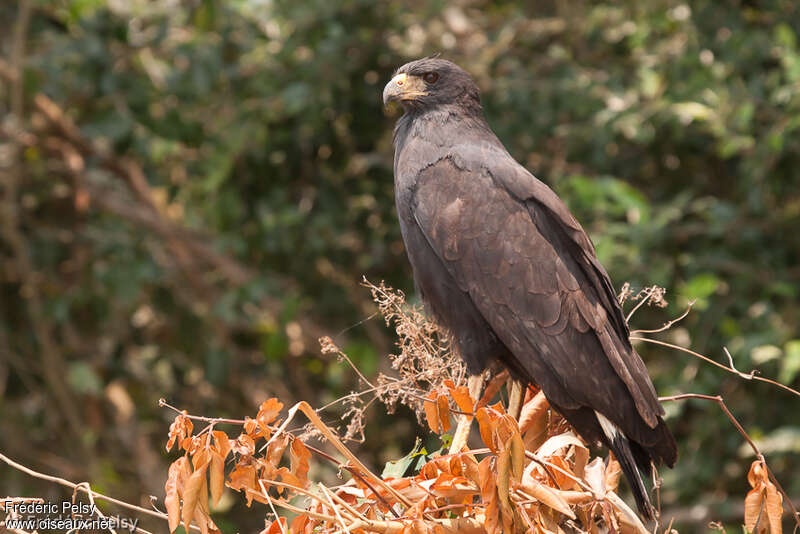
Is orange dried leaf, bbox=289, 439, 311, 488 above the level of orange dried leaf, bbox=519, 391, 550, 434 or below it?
above

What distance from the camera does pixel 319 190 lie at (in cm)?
507

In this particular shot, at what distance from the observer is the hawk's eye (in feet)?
10.1

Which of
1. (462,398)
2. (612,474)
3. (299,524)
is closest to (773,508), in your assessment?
(612,474)

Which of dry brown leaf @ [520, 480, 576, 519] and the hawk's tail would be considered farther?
the hawk's tail

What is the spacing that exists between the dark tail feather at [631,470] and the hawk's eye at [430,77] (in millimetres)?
1260

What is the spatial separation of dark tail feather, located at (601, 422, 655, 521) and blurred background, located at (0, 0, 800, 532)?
156cm

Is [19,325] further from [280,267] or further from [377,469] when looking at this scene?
[377,469]

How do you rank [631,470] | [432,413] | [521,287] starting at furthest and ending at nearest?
1. [521,287]
2. [631,470]
3. [432,413]

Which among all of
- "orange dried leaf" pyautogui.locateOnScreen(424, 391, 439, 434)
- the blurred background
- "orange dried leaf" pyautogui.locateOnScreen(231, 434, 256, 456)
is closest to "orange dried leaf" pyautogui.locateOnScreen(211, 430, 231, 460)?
"orange dried leaf" pyautogui.locateOnScreen(231, 434, 256, 456)

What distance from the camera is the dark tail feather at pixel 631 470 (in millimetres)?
2145

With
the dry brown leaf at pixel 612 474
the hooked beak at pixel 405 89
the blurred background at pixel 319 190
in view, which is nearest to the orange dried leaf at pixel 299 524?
the dry brown leaf at pixel 612 474

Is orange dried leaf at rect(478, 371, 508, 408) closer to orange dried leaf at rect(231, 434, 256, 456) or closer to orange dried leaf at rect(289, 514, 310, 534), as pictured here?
orange dried leaf at rect(289, 514, 310, 534)

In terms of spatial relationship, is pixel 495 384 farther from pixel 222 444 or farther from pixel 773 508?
pixel 222 444

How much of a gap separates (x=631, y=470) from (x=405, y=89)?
139 cm
